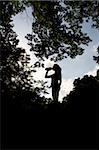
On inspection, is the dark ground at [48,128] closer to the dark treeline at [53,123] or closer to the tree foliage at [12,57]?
the dark treeline at [53,123]

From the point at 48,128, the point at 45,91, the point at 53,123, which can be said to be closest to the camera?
the point at 48,128

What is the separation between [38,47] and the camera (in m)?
22.8

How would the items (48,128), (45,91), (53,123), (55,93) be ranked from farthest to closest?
1. (45,91)
2. (55,93)
3. (53,123)
4. (48,128)

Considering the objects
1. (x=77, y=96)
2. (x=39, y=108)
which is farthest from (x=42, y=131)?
(x=77, y=96)

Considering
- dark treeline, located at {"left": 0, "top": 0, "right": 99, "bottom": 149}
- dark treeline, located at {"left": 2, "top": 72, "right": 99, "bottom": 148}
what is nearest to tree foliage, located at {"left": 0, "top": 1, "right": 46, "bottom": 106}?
dark treeline, located at {"left": 0, "top": 0, "right": 99, "bottom": 149}

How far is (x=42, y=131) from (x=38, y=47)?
10489mm

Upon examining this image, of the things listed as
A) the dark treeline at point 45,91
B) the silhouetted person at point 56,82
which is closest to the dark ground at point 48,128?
the dark treeline at point 45,91

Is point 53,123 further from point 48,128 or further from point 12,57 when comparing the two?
point 12,57

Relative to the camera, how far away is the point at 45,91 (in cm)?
2216

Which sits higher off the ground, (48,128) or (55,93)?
(55,93)

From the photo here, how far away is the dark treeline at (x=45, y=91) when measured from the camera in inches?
509

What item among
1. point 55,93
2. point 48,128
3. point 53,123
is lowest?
point 48,128

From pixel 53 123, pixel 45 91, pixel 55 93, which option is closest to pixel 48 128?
pixel 53 123

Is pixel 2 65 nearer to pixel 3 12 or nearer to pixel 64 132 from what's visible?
pixel 3 12
